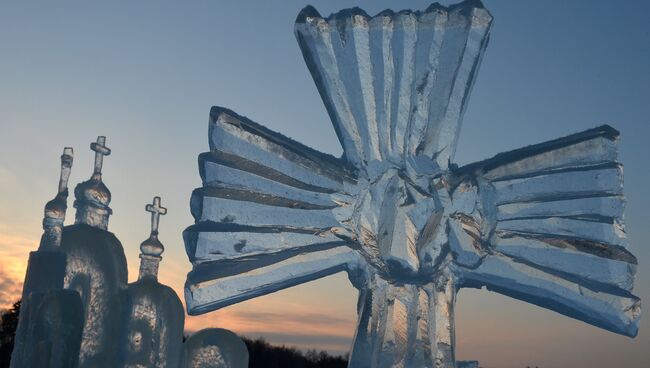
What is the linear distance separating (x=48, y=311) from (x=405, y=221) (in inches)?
54.2

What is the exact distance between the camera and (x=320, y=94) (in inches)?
126

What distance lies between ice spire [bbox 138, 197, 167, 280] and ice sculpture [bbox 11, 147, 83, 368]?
1.89ft

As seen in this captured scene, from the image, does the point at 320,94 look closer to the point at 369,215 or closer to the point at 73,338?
the point at 369,215

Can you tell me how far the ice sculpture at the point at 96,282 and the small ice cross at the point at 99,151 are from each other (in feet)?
0.90

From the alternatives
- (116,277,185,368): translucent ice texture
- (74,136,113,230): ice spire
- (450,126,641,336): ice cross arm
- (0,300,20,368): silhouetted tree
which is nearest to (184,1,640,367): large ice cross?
(450,126,641,336): ice cross arm

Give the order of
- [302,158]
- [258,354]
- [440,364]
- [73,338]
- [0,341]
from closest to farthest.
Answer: [73,338] < [440,364] < [302,158] < [0,341] < [258,354]

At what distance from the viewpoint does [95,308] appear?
3.08m

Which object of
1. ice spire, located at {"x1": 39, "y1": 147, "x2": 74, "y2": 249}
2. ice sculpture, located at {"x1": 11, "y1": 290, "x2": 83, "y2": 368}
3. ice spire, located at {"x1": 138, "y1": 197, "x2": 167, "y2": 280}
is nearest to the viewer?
ice sculpture, located at {"x1": 11, "y1": 290, "x2": 83, "y2": 368}

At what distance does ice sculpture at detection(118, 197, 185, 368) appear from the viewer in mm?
3193

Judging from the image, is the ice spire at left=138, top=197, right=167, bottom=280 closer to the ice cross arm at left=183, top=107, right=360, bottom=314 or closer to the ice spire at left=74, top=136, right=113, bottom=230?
the ice spire at left=74, top=136, right=113, bottom=230

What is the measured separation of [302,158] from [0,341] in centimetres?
1985

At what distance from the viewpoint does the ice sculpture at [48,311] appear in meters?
2.80

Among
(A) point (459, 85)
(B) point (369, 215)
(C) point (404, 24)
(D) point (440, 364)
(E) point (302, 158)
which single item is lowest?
(D) point (440, 364)

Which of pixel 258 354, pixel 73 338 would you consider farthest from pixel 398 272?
pixel 258 354
